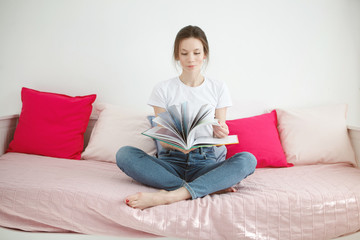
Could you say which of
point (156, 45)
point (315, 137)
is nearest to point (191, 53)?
point (156, 45)

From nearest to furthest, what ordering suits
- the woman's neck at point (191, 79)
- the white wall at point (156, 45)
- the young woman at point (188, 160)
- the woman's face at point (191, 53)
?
the young woman at point (188, 160) < the woman's face at point (191, 53) < the woman's neck at point (191, 79) < the white wall at point (156, 45)

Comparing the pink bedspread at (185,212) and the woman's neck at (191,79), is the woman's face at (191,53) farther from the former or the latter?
the pink bedspread at (185,212)

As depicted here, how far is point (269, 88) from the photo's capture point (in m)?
2.32

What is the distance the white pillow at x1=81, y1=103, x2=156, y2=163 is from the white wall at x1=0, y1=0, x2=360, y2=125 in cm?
23

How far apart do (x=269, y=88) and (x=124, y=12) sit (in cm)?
123

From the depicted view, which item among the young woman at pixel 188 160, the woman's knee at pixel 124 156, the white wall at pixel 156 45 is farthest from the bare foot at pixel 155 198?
the white wall at pixel 156 45

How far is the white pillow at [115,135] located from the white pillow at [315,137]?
92cm

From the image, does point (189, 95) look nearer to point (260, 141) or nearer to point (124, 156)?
point (124, 156)

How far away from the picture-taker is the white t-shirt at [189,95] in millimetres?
1641

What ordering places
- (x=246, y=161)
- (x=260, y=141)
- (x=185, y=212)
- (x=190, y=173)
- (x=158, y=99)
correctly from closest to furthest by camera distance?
(x=185, y=212) → (x=246, y=161) → (x=190, y=173) → (x=158, y=99) → (x=260, y=141)

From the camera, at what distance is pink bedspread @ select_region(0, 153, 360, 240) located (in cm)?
120

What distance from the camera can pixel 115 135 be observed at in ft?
6.48

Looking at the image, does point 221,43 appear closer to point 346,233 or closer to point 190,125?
point 190,125

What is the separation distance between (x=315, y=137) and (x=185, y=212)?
3.99ft
